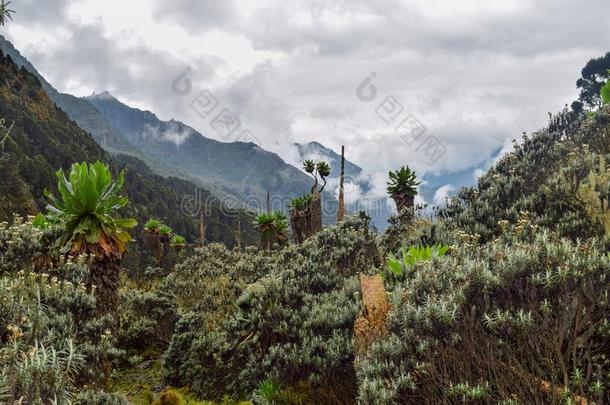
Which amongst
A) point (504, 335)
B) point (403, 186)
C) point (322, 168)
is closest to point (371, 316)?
point (504, 335)

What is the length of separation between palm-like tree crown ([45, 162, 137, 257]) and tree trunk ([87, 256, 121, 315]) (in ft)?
0.81

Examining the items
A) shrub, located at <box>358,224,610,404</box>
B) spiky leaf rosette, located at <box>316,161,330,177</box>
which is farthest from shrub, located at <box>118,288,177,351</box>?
spiky leaf rosette, located at <box>316,161,330,177</box>

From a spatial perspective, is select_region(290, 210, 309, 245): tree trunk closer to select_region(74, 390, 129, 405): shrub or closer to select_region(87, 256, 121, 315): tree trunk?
select_region(87, 256, 121, 315): tree trunk

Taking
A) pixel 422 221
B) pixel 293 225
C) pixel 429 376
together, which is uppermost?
pixel 293 225

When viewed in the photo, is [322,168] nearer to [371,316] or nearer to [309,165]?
[309,165]

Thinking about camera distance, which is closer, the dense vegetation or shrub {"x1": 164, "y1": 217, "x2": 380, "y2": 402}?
the dense vegetation

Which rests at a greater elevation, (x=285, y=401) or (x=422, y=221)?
(x=422, y=221)

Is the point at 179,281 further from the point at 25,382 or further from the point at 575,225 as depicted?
the point at 25,382

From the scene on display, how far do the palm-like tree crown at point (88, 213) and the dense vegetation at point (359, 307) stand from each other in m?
0.04

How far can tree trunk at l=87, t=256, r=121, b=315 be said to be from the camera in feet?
39.1

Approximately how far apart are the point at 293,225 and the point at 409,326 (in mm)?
25206

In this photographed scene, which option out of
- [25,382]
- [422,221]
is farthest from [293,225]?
[25,382]

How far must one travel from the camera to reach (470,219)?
11.5 meters

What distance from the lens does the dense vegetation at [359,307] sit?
4.18 meters
